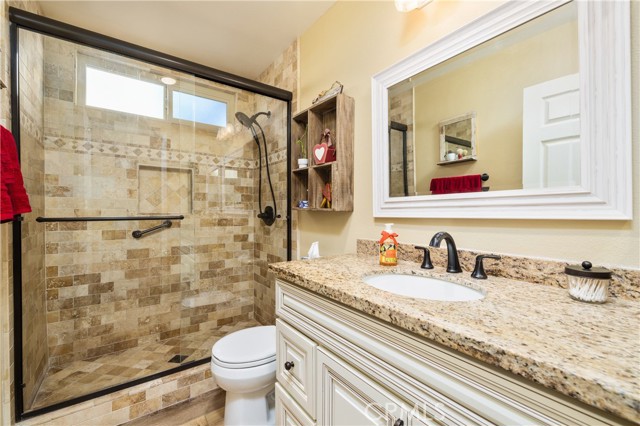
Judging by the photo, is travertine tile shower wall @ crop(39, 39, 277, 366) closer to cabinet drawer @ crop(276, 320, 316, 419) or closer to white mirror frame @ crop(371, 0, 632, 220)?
cabinet drawer @ crop(276, 320, 316, 419)

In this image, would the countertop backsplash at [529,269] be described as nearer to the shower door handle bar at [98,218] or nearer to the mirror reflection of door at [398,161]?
the mirror reflection of door at [398,161]

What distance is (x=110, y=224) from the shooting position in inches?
78.8

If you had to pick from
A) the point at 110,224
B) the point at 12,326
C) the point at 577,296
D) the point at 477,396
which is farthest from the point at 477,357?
the point at 110,224

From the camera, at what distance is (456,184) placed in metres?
1.07

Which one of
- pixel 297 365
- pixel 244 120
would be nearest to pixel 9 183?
pixel 297 365

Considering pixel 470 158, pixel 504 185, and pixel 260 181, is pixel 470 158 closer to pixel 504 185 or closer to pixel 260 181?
pixel 504 185

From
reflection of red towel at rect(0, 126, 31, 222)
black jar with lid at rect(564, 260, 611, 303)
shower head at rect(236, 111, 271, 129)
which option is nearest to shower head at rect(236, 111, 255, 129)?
shower head at rect(236, 111, 271, 129)

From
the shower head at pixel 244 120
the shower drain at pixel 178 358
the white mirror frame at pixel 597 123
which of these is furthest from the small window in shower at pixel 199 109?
the white mirror frame at pixel 597 123

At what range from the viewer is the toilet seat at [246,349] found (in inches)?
50.4

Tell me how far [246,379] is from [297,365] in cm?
44

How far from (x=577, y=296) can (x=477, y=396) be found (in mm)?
433

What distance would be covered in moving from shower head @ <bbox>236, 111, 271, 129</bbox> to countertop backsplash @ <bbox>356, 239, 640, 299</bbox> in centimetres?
165

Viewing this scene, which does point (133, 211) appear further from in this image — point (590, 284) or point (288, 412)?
point (590, 284)

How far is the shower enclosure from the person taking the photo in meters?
1.54
